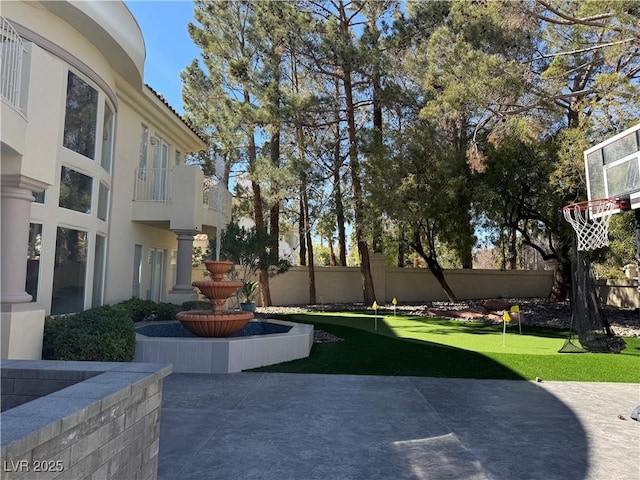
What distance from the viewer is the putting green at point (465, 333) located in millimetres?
11867

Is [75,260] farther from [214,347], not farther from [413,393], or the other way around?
[413,393]

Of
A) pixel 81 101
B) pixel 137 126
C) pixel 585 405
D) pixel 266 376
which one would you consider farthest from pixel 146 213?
pixel 585 405

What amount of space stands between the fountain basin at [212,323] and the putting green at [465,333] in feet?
18.5

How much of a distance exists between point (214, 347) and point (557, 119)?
14652 millimetres

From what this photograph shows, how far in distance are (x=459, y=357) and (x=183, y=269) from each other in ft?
27.4

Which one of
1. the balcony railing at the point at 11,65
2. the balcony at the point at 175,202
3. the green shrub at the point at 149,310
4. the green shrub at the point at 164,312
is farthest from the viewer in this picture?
the balcony at the point at 175,202

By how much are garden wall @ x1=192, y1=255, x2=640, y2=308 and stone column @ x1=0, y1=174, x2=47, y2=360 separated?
16134 mm

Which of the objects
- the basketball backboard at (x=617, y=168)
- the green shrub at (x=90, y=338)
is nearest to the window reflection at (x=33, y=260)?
the green shrub at (x=90, y=338)

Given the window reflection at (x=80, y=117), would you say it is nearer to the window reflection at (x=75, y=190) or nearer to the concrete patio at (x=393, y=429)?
the window reflection at (x=75, y=190)

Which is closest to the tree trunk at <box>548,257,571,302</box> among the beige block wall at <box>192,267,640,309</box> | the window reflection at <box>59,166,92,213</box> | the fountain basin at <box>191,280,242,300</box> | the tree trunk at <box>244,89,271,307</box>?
the beige block wall at <box>192,267,640,309</box>

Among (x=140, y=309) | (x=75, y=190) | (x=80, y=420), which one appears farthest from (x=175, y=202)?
(x=80, y=420)

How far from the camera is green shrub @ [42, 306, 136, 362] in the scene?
723 cm

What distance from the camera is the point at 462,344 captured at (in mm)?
12156

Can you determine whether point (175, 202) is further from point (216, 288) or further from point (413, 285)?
point (413, 285)
